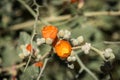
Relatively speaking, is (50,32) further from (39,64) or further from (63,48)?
(39,64)

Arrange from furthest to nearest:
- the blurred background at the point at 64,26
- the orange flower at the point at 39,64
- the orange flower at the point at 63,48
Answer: the blurred background at the point at 64,26 < the orange flower at the point at 39,64 < the orange flower at the point at 63,48

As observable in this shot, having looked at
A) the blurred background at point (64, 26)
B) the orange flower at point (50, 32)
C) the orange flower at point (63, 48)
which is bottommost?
the blurred background at point (64, 26)

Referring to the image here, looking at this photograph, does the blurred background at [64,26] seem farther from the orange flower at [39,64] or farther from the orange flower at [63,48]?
the orange flower at [63,48]

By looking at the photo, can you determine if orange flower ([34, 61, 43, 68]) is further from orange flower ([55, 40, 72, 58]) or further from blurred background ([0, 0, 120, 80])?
A: blurred background ([0, 0, 120, 80])

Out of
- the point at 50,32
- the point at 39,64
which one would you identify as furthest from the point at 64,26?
the point at 50,32

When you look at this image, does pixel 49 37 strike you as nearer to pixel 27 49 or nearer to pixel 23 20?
pixel 27 49

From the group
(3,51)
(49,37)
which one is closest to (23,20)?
(3,51)

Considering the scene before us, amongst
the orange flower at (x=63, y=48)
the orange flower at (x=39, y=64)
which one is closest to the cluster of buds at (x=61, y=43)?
the orange flower at (x=63, y=48)

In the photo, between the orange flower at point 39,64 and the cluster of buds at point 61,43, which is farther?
the orange flower at point 39,64
